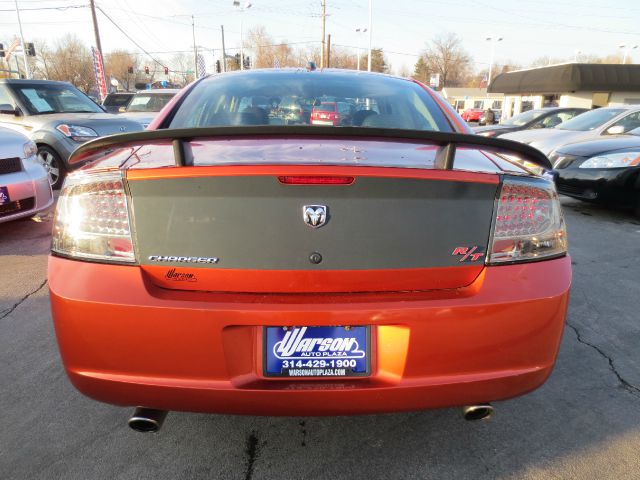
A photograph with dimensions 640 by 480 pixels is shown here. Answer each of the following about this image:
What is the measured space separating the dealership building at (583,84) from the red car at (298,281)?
33073 mm

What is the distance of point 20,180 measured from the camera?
4.58 meters

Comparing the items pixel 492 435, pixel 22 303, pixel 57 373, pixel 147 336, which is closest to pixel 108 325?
pixel 147 336

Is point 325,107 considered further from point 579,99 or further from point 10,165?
point 579,99

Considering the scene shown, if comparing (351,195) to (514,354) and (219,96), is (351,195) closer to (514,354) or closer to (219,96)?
(514,354)

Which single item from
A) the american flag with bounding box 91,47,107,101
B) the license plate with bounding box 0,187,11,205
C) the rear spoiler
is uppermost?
the american flag with bounding box 91,47,107,101

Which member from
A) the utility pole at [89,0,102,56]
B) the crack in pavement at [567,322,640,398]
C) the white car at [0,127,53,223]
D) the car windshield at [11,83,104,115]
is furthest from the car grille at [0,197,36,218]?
the utility pole at [89,0,102,56]

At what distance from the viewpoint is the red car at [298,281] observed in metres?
1.50

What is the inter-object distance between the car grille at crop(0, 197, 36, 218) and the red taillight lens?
162 inches

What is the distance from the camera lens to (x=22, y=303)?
3.35 m

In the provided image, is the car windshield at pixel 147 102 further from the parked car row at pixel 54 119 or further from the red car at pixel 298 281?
the red car at pixel 298 281

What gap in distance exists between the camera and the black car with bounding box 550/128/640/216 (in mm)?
6027

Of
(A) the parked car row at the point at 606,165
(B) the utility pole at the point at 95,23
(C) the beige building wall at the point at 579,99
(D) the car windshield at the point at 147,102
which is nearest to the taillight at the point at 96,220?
(A) the parked car row at the point at 606,165

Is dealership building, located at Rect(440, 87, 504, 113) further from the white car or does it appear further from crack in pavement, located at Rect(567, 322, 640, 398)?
crack in pavement, located at Rect(567, 322, 640, 398)

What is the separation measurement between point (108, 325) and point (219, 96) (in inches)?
58.8
